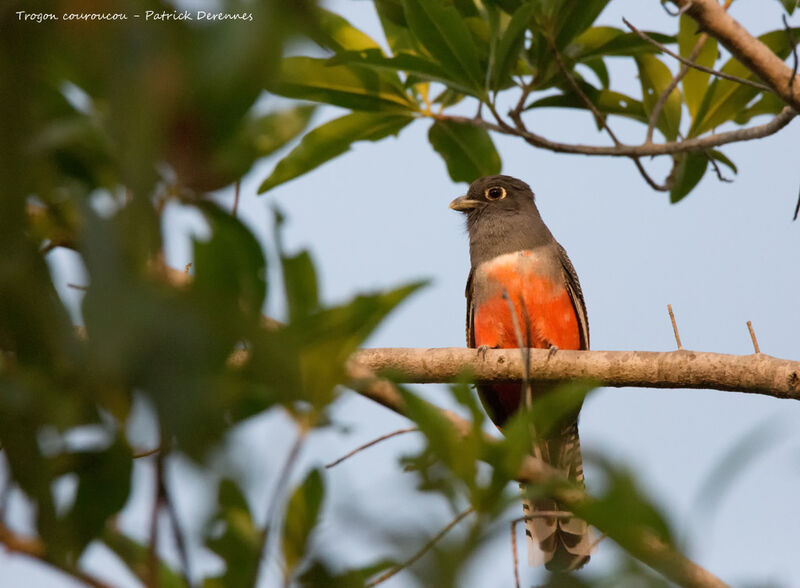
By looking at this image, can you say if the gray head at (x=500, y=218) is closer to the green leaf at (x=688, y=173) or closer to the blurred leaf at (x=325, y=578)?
the green leaf at (x=688, y=173)

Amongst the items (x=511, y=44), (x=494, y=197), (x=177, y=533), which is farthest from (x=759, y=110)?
(x=177, y=533)

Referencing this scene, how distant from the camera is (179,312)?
0.95m

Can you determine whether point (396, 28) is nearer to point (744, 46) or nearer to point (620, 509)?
point (744, 46)

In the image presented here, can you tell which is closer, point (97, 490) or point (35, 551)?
point (35, 551)

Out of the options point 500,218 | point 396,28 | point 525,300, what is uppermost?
point 396,28

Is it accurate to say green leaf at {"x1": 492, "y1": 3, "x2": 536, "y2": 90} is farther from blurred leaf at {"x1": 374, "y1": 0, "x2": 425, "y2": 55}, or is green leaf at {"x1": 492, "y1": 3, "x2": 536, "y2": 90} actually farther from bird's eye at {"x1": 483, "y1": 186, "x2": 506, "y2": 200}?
bird's eye at {"x1": 483, "y1": 186, "x2": 506, "y2": 200}

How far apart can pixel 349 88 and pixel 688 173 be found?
204 cm

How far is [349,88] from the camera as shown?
5109 millimetres

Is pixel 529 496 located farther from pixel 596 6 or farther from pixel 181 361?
pixel 596 6

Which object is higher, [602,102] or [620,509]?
[602,102]

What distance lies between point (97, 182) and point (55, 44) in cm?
37

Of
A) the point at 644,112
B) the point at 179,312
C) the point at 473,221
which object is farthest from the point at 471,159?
the point at 179,312

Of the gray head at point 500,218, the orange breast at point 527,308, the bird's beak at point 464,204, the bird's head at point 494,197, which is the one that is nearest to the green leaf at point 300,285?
the orange breast at point 527,308

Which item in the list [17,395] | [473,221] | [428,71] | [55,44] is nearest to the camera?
[55,44]
